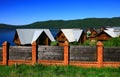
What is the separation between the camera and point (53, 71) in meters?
16.4

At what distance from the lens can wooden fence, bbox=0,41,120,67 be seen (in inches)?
723

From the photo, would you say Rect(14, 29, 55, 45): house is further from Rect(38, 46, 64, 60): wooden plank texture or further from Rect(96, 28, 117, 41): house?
Rect(38, 46, 64, 60): wooden plank texture

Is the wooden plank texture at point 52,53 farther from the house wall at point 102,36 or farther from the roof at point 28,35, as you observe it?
the house wall at point 102,36

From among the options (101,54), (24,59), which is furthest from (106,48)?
(24,59)

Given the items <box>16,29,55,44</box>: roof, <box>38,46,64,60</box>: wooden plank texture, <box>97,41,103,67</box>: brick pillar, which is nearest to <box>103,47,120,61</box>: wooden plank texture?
<box>97,41,103,67</box>: brick pillar

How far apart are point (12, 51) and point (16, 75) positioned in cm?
454

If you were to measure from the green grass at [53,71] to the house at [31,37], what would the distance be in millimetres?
21651

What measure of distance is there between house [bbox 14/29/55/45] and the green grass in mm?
21651

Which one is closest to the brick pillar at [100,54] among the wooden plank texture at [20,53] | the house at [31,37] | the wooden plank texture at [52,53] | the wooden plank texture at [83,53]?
the wooden plank texture at [83,53]

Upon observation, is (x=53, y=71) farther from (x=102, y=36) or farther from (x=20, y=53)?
(x=102, y=36)

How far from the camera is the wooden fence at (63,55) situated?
18.4 m

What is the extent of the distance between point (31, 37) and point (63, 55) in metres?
23.5

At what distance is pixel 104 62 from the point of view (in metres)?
18.3

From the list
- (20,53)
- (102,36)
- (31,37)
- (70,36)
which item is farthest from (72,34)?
(20,53)
